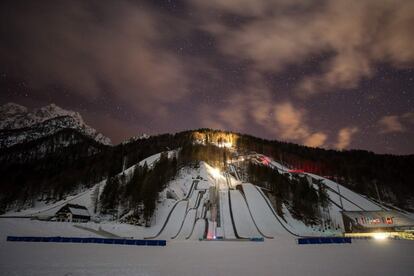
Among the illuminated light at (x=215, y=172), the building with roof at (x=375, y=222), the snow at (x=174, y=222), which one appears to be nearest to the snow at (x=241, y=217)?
the snow at (x=174, y=222)

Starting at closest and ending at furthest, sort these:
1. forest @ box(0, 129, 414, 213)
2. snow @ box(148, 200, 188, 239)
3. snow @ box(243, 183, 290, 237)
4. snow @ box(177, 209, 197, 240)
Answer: snow @ box(177, 209, 197, 240) < snow @ box(148, 200, 188, 239) < snow @ box(243, 183, 290, 237) < forest @ box(0, 129, 414, 213)

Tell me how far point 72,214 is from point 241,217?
157ft

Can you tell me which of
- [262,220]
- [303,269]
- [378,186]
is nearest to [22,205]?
[262,220]

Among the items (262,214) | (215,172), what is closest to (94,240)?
(262,214)

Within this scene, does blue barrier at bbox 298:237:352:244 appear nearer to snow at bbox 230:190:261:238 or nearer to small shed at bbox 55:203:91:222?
snow at bbox 230:190:261:238

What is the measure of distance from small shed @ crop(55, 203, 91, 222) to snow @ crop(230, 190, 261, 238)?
4364 centimetres

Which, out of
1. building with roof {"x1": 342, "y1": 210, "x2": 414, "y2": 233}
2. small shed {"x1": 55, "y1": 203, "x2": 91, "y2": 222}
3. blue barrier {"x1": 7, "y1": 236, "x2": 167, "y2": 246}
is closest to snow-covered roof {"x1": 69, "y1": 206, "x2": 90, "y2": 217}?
small shed {"x1": 55, "y1": 203, "x2": 91, "y2": 222}

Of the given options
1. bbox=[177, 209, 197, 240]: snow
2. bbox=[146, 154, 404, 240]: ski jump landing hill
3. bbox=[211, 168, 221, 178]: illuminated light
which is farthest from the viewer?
bbox=[211, 168, 221, 178]: illuminated light

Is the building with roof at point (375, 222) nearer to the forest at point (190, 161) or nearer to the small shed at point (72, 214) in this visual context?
the forest at point (190, 161)

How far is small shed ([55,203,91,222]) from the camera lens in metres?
71.6

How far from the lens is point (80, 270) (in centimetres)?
1376

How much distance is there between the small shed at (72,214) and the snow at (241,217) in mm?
43643

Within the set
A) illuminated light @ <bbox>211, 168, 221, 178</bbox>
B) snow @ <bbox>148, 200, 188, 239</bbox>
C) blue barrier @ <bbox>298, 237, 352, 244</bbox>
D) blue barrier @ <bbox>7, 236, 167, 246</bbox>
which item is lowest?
blue barrier @ <bbox>7, 236, 167, 246</bbox>

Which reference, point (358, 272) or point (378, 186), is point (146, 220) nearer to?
point (358, 272)
